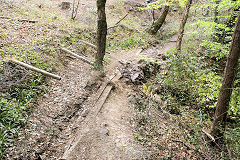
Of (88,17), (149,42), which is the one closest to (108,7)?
(88,17)

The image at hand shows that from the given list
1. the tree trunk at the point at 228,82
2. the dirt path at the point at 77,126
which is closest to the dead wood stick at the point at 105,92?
the dirt path at the point at 77,126

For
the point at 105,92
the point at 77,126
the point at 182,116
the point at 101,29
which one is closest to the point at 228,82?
the point at 182,116

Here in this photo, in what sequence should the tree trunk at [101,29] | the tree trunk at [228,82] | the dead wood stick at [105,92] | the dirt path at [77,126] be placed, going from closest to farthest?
the dirt path at [77,126] < the tree trunk at [228,82] < the dead wood stick at [105,92] < the tree trunk at [101,29]

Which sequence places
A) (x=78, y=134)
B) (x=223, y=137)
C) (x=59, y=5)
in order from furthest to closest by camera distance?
(x=59, y=5) → (x=223, y=137) → (x=78, y=134)

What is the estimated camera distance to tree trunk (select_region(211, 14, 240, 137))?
4.80 m

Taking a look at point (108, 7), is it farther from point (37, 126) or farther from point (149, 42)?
point (37, 126)

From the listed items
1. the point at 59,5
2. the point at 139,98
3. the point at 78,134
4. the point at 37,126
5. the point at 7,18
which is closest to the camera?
the point at 37,126

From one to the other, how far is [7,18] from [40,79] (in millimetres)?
5981

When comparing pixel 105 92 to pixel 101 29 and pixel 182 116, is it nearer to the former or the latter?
pixel 101 29

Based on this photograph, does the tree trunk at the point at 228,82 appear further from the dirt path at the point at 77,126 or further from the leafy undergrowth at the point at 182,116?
the dirt path at the point at 77,126

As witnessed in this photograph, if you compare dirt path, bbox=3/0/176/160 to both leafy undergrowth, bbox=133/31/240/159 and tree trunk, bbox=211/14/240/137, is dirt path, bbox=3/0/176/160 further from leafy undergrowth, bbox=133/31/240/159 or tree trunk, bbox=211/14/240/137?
tree trunk, bbox=211/14/240/137

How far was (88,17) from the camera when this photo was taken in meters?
14.5

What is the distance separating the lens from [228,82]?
5.25m

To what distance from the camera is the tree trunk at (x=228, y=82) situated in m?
4.80
